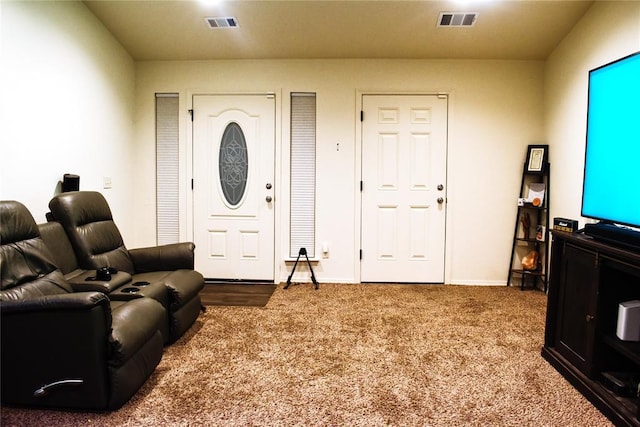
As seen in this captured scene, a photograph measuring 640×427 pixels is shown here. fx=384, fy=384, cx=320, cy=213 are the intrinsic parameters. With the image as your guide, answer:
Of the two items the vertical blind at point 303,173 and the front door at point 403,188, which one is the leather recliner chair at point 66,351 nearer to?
the vertical blind at point 303,173

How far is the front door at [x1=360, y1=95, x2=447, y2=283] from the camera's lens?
404cm

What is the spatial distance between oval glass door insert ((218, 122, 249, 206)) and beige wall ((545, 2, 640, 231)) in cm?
312

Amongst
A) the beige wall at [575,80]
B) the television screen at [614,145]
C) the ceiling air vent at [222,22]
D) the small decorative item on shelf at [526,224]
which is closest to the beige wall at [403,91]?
the small decorative item on shelf at [526,224]

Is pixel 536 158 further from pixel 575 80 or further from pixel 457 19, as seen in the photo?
pixel 457 19

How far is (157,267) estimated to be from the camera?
300cm

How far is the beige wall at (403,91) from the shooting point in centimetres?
399

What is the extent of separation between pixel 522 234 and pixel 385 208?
1457 millimetres

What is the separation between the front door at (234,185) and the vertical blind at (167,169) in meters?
0.23

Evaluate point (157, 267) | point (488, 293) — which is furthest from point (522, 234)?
point (157, 267)

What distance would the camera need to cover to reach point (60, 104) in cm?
299

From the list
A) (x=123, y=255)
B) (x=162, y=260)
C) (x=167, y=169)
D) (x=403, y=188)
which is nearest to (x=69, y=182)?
(x=123, y=255)

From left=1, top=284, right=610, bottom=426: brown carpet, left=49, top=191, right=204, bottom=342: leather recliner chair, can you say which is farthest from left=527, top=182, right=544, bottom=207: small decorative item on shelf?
left=49, top=191, right=204, bottom=342: leather recliner chair

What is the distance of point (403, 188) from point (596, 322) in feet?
7.63

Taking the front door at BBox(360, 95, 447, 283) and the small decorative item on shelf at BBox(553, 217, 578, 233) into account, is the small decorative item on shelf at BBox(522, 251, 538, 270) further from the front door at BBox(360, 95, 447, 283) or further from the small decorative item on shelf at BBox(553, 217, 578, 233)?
the small decorative item on shelf at BBox(553, 217, 578, 233)
